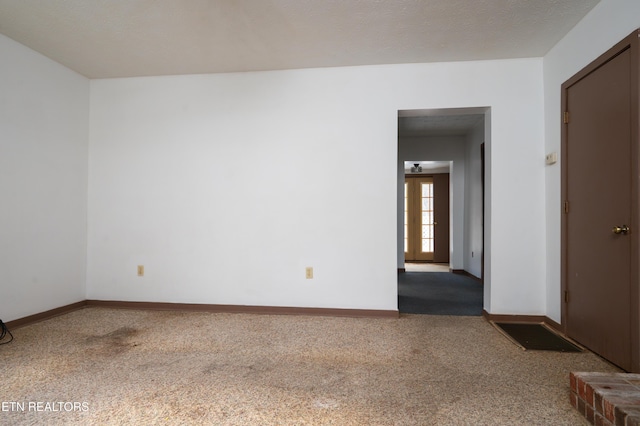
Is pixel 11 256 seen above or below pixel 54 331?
above

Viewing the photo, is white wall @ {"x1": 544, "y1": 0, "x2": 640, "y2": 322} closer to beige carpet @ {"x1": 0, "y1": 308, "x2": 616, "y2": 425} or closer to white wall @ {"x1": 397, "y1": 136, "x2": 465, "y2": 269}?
beige carpet @ {"x1": 0, "y1": 308, "x2": 616, "y2": 425}

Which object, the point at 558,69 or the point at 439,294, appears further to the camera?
the point at 439,294

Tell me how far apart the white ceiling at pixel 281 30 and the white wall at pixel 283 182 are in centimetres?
27

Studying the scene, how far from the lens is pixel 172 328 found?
9.59ft

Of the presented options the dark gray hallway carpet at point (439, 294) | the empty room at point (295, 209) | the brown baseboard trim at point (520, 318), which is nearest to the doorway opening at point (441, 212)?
the dark gray hallway carpet at point (439, 294)

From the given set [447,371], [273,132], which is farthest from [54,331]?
[447,371]

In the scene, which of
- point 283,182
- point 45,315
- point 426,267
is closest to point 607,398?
point 283,182

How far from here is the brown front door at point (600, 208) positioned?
207 centimetres

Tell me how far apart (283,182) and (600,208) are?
104 inches

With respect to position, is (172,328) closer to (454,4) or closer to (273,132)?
(273,132)

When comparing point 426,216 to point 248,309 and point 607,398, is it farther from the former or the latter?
point 607,398

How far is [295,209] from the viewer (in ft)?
11.2

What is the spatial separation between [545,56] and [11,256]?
520 cm

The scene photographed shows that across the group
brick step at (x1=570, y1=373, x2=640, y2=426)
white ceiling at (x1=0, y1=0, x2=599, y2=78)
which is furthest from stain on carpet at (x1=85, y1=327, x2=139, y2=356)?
brick step at (x1=570, y1=373, x2=640, y2=426)
